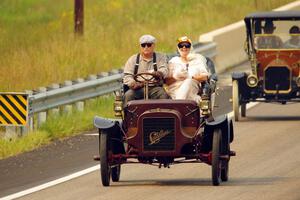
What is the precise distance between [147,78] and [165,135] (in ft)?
3.69

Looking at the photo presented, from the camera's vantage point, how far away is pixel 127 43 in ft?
102

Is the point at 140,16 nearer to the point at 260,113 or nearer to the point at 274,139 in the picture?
the point at 260,113

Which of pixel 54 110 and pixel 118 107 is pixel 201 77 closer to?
pixel 118 107

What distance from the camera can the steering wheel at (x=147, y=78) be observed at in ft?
51.7

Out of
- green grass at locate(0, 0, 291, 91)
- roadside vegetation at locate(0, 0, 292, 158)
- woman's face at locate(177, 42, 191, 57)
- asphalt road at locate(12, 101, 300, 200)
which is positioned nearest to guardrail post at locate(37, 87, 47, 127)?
roadside vegetation at locate(0, 0, 292, 158)

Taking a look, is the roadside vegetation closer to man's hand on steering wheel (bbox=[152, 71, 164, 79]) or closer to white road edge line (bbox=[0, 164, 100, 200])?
white road edge line (bbox=[0, 164, 100, 200])

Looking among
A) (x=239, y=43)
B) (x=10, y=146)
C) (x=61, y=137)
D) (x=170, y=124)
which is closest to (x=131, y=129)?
(x=170, y=124)

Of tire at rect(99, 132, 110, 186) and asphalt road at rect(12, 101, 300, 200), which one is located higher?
tire at rect(99, 132, 110, 186)

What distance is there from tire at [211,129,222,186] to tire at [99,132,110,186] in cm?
118

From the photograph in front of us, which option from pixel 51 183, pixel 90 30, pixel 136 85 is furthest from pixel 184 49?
pixel 90 30

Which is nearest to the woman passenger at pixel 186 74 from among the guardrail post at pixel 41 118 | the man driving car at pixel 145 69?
the man driving car at pixel 145 69

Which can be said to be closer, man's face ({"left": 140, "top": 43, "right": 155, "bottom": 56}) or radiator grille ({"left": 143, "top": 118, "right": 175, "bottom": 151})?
radiator grille ({"left": 143, "top": 118, "right": 175, "bottom": 151})

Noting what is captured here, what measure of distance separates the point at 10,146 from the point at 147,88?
10.9ft

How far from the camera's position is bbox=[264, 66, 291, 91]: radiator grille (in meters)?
23.1
